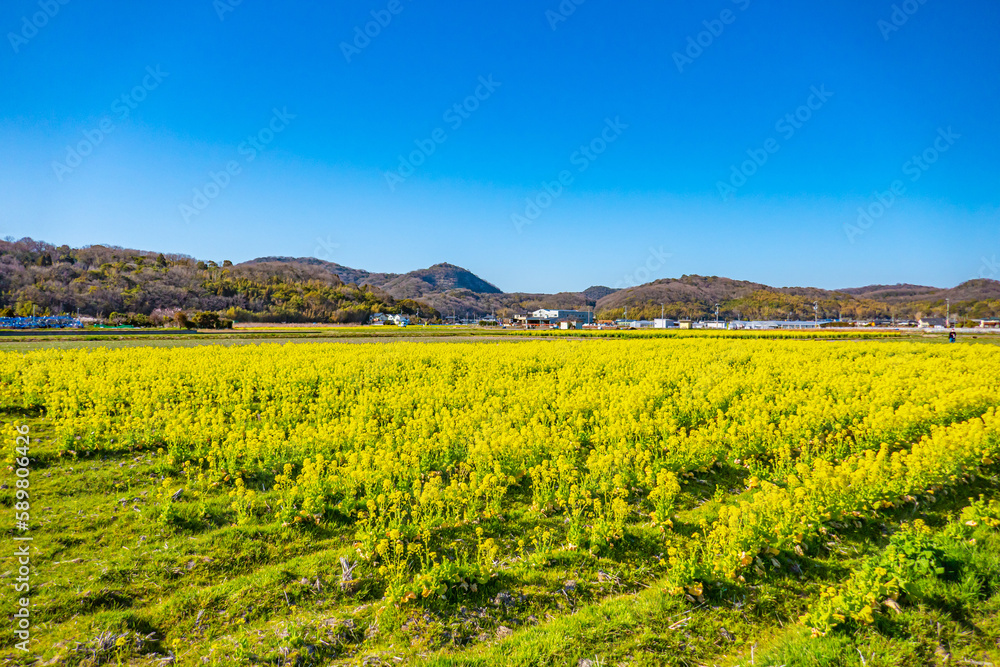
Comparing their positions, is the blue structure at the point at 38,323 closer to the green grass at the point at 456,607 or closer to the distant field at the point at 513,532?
the distant field at the point at 513,532

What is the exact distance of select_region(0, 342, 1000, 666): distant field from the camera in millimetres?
3850

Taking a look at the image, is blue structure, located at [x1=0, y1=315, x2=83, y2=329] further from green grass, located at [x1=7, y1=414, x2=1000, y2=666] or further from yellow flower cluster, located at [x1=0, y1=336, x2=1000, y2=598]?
green grass, located at [x1=7, y1=414, x2=1000, y2=666]

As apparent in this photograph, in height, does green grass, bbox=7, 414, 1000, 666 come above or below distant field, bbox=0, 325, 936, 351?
below

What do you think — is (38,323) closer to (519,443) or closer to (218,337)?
(218,337)

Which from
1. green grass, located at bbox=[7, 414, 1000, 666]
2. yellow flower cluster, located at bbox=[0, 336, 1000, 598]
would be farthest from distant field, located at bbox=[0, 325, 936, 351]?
→ green grass, located at bbox=[7, 414, 1000, 666]

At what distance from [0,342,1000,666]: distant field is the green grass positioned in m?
0.02

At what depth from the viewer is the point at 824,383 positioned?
39.9ft

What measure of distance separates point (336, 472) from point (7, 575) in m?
3.29

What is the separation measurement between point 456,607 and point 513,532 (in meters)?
1.51

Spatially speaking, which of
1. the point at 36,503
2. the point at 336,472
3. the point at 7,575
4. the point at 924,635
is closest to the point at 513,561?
the point at 336,472

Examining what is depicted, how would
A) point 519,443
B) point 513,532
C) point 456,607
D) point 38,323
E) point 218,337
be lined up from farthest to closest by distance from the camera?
point 38,323 < point 218,337 < point 519,443 < point 513,532 < point 456,607

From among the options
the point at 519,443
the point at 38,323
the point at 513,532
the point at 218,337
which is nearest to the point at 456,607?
the point at 513,532

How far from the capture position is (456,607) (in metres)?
4.27

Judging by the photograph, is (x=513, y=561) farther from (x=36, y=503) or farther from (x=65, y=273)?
(x=65, y=273)
